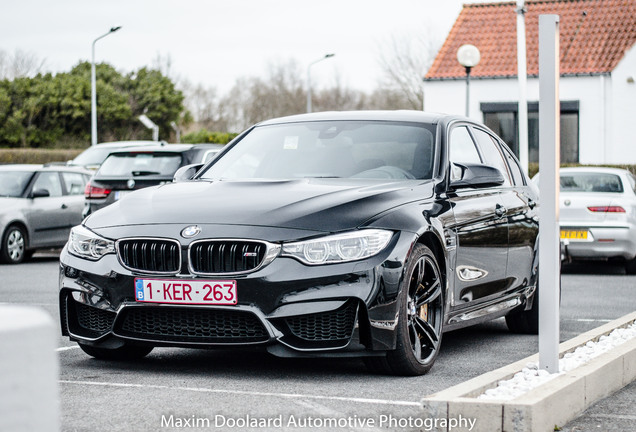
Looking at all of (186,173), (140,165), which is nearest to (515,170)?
(186,173)

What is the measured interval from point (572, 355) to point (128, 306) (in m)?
2.50

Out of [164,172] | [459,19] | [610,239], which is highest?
[459,19]

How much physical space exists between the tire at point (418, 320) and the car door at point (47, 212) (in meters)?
12.5

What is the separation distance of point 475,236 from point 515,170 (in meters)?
1.78

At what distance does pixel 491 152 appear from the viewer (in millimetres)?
8547

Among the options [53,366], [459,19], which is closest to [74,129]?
[459,19]

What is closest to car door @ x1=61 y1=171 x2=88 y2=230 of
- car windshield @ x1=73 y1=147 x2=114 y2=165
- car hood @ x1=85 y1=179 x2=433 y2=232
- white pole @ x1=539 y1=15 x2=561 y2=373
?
car windshield @ x1=73 y1=147 x2=114 y2=165

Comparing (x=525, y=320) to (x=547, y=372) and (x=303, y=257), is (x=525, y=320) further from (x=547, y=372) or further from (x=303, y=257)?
(x=303, y=257)

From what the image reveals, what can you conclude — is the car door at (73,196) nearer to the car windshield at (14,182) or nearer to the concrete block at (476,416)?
the car windshield at (14,182)

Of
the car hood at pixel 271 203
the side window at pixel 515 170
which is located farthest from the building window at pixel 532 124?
the car hood at pixel 271 203

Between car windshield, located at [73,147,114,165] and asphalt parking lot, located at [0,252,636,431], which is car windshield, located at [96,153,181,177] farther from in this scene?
car windshield, located at [73,147,114,165]

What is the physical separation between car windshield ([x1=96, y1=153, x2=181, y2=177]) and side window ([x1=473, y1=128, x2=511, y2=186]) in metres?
8.40

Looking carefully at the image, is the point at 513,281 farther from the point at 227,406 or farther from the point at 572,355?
the point at 227,406

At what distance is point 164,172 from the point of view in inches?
647
